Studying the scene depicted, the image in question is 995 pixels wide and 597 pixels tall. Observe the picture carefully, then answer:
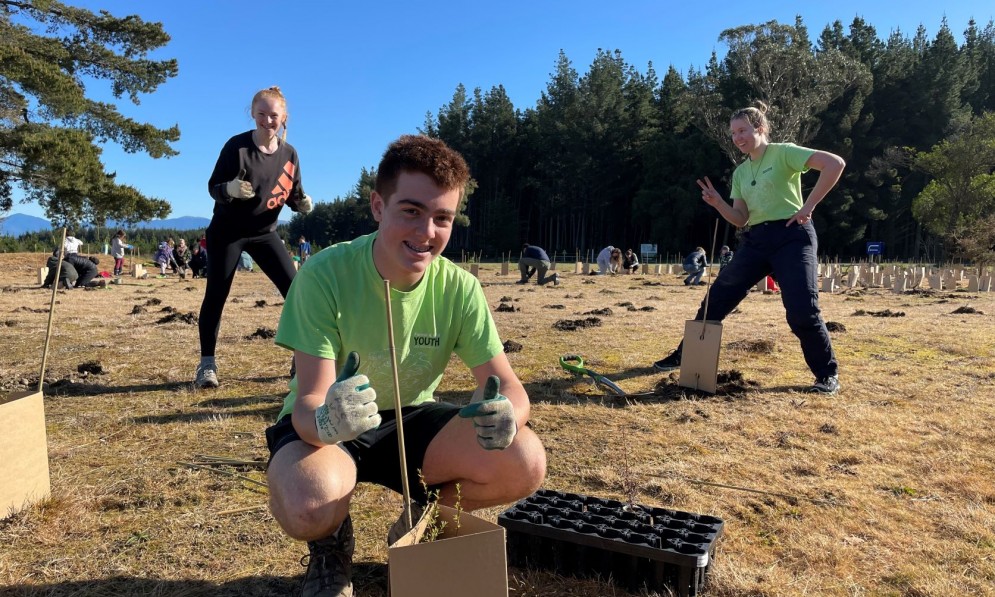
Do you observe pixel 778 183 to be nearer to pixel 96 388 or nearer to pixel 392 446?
pixel 392 446

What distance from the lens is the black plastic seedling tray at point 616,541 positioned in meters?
1.86

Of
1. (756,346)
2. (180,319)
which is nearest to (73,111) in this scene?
(180,319)

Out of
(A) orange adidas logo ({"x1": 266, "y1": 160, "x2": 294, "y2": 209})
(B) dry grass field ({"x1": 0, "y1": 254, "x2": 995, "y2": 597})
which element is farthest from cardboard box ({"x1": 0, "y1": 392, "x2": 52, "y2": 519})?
(A) orange adidas logo ({"x1": 266, "y1": 160, "x2": 294, "y2": 209})

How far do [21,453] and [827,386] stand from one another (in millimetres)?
4545

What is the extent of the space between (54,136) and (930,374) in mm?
17534

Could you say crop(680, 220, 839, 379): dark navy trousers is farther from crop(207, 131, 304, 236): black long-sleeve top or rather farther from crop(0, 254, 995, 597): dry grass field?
crop(207, 131, 304, 236): black long-sleeve top

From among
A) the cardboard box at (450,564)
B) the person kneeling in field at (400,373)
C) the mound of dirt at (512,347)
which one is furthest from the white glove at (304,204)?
the cardboard box at (450,564)

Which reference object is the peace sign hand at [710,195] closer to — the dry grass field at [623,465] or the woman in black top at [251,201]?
the dry grass field at [623,465]

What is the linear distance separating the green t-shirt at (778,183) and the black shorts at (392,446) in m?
3.36

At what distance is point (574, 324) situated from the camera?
786cm

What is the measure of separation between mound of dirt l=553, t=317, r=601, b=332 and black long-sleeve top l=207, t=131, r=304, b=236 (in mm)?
4075

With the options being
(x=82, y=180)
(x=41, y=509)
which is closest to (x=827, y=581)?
(x=41, y=509)

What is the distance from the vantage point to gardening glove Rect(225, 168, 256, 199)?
3812 millimetres

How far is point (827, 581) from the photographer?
1948mm
